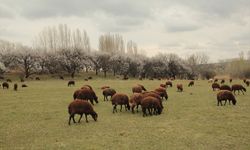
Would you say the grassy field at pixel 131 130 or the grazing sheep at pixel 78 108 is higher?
the grazing sheep at pixel 78 108

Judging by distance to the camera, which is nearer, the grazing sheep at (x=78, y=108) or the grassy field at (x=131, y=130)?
the grassy field at (x=131, y=130)

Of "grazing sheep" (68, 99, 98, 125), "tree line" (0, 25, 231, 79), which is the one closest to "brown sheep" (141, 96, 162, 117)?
"grazing sheep" (68, 99, 98, 125)

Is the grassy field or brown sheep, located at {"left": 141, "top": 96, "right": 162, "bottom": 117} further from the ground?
brown sheep, located at {"left": 141, "top": 96, "right": 162, "bottom": 117}

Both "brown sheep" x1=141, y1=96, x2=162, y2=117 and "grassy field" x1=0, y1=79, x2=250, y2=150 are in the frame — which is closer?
"grassy field" x1=0, y1=79, x2=250, y2=150

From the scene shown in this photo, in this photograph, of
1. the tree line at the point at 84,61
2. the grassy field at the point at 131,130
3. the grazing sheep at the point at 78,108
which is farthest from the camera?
the tree line at the point at 84,61

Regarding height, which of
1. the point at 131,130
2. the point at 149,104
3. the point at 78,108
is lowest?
the point at 131,130

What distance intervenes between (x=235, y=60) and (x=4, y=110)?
108 meters

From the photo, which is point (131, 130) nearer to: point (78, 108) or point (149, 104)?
point (78, 108)

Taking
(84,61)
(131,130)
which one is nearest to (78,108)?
(131,130)

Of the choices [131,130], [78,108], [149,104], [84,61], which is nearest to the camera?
[131,130]

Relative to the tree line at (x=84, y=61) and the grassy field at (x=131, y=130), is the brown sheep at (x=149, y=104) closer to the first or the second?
the grassy field at (x=131, y=130)

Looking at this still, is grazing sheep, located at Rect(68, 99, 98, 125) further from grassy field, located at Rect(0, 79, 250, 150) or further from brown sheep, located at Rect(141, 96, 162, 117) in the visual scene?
brown sheep, located at Rect(141, 96, 162, 117)

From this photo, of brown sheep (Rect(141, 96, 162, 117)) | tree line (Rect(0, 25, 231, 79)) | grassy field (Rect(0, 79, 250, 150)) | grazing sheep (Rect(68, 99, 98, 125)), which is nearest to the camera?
grassy field (Rect(0, 79, 250, 150))

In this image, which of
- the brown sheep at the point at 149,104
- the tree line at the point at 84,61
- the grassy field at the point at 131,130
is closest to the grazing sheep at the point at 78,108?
the grassy field at the point at 131,130
